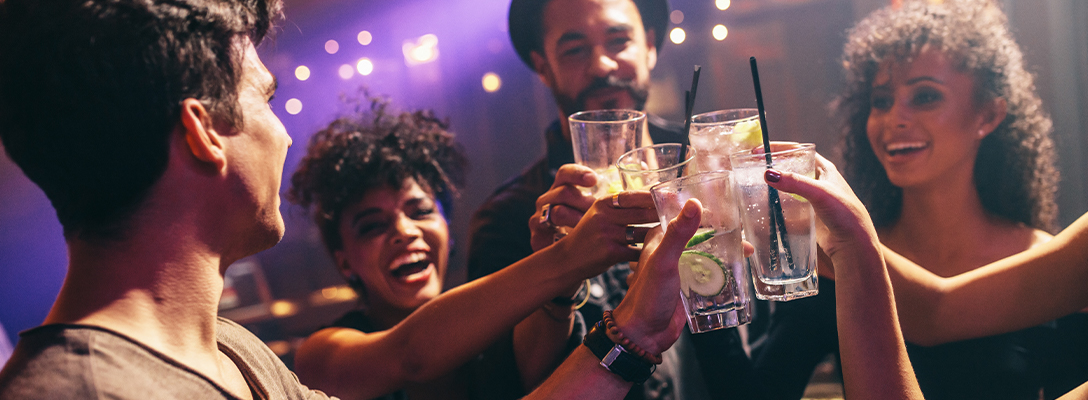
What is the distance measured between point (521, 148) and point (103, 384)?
12.3 feet

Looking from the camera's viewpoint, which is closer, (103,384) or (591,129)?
(103,384)

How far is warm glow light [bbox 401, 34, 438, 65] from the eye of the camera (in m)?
4.23

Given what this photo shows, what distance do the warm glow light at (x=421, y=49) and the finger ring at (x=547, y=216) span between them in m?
2.80

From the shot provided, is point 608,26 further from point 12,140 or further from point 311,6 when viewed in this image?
point 311,6

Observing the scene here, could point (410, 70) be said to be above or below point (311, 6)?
below

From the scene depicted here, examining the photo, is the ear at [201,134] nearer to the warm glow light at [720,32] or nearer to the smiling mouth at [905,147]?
the smiling mouth at [905,147]

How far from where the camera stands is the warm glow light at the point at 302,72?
4297 mm

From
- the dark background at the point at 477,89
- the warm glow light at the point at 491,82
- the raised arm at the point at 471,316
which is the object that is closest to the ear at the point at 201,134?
the raised arm at the point at 471,316

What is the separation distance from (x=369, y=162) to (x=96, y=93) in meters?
1.43

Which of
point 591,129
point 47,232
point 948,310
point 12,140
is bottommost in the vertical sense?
point 948,310

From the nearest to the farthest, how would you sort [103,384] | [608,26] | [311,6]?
[103,384], [608,26], [311,6]

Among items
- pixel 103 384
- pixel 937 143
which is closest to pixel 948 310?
pixel 937 143

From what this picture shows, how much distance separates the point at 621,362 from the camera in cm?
129

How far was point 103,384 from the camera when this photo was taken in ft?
2.98
